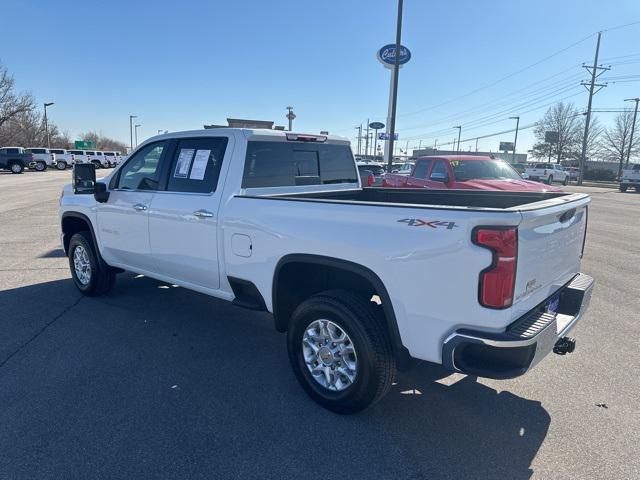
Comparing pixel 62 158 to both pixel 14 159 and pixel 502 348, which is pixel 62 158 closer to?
pixel 14 159

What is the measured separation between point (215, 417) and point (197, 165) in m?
2.22

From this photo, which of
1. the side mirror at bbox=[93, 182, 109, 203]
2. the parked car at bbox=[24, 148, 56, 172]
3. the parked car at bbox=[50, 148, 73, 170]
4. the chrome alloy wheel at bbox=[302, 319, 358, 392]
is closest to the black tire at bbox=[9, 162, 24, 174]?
the parked car at bbox=[24, 148, 56, 172]

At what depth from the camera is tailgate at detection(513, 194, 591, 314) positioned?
95.5 inches

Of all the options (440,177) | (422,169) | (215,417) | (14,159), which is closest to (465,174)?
(440,177)

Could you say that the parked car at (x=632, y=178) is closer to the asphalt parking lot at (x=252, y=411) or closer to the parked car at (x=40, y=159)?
the asphalt parking lot at (x=252, y=411)

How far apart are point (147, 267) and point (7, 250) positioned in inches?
200

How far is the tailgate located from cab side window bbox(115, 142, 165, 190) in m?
3.49

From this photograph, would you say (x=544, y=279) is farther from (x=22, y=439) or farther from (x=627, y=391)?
(x=22, y=439)

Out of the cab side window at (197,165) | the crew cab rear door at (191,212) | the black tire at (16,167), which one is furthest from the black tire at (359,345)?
the black tire at (16,167)

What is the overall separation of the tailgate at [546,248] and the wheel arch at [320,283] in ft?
2.44

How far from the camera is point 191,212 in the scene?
12.9 ft

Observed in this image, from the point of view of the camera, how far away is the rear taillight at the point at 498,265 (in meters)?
2.29

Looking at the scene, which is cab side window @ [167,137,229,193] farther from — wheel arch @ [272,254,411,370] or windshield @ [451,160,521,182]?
windshield @ [451,160,521,182]

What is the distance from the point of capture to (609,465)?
2.62 metres
